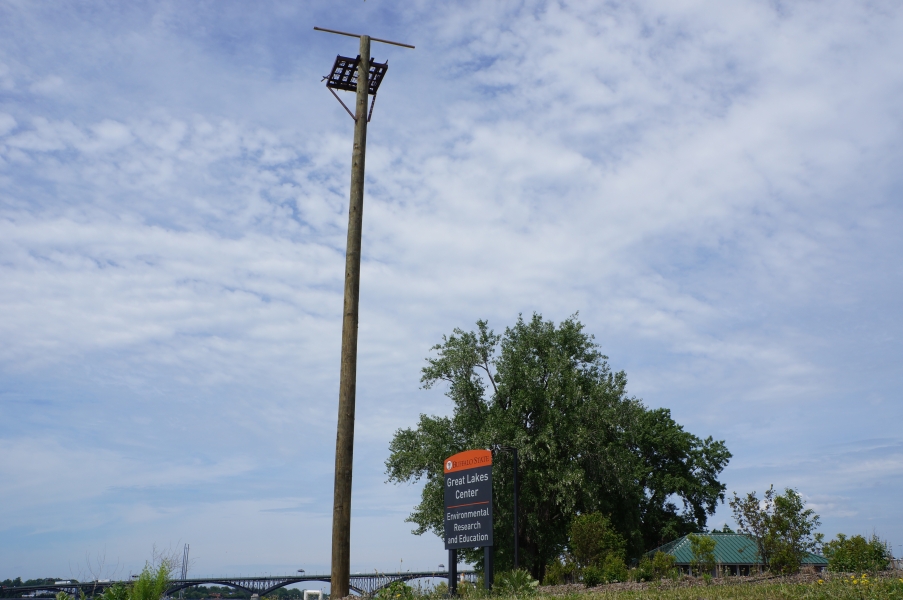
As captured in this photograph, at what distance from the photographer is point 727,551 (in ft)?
155

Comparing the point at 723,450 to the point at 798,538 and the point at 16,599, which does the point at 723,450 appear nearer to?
the point at 798,538

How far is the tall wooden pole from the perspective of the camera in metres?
11.7

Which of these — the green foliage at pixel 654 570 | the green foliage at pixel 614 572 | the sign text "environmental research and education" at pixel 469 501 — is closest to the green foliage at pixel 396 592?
the sign text "environmental research and education" at pixel 469 501

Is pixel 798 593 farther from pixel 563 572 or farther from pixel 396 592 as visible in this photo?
pixel 563 572

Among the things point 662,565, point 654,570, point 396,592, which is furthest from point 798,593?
point 654,570

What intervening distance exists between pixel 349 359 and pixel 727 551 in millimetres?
43297

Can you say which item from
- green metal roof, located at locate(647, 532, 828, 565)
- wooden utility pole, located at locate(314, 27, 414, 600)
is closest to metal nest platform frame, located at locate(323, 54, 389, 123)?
wooden utility pole, located at locate(314, 27, 414, 600)

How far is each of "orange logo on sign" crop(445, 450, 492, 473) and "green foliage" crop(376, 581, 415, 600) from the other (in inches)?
158

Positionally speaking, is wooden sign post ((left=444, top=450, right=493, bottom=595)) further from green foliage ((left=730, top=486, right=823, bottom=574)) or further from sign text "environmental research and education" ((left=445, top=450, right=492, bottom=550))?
green foliage ((left=730, top=486, right=823, bottom=574))

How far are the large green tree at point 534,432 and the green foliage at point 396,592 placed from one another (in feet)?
61.5

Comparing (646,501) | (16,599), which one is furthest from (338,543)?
(16,599)

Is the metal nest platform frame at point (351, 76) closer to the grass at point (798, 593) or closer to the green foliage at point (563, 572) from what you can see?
the grass at point (798, 593)

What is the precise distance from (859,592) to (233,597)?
323ft

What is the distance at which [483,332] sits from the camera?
3656 cm
